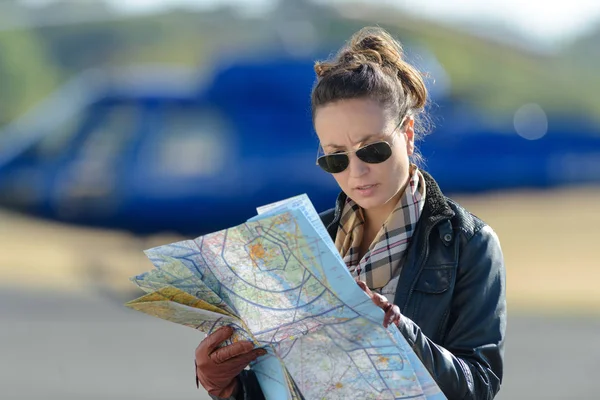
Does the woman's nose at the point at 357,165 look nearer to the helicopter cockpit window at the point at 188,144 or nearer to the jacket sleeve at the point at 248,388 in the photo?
the jacket sleeve at the point at 248,388

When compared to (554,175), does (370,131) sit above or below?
below

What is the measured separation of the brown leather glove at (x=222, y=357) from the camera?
6.72 feet

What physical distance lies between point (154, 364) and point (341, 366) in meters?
5.09

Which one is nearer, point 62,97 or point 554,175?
point 554,175

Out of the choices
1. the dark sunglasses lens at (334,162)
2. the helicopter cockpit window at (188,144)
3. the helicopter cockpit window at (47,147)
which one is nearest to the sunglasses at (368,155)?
the dark sunglasses lens at (334,162)

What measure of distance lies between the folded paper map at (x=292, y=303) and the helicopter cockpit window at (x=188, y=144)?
7293 millimetres

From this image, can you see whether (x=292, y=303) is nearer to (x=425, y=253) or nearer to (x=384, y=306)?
(x=384, y=306)

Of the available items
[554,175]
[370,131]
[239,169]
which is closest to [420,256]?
[370,131]

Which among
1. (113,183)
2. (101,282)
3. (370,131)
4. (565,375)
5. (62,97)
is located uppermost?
(62,97)

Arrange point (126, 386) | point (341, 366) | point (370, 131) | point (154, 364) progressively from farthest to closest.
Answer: point (154, 364)
point (126, 386)
point (370, 131)
point (341, 366)

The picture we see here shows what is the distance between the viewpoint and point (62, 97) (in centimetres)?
2070

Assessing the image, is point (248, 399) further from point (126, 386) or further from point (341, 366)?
point (126, 386)

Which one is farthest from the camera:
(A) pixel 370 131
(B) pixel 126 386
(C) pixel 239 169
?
(C) pixel 239 169

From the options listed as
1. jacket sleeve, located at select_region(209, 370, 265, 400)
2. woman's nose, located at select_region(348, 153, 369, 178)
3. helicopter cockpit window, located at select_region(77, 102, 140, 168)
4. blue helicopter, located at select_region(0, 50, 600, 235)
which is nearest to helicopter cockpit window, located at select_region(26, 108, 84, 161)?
blue helicopter, located at select_region(0, 50, 600, 235)
